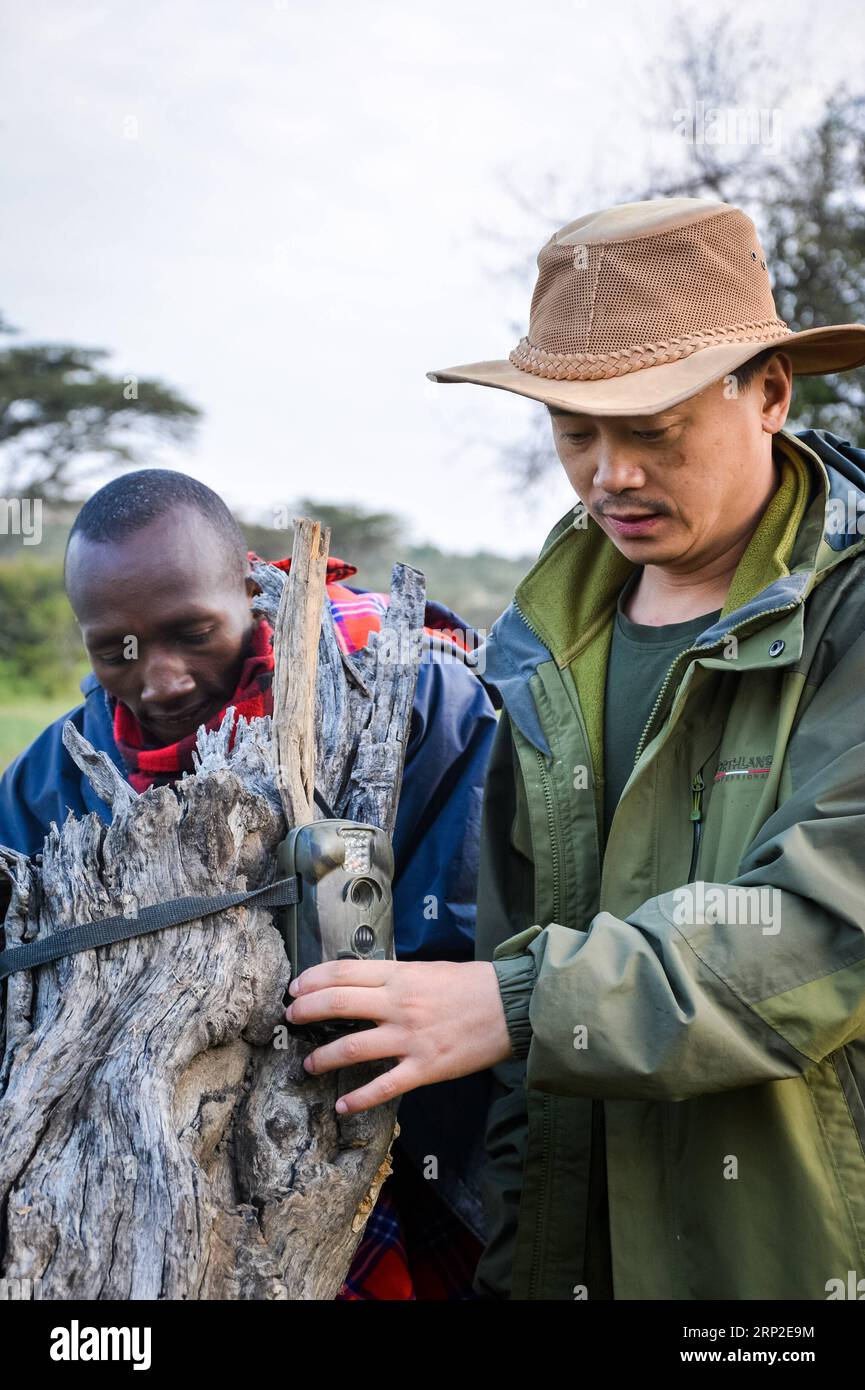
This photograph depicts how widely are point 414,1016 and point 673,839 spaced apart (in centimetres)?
52

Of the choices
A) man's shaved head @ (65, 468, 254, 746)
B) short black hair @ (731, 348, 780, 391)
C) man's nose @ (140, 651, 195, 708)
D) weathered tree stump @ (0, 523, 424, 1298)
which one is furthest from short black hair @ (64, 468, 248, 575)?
short black hair @ (731, 348, 780, 391)

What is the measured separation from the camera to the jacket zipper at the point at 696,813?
80.7 inches

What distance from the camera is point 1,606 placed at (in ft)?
60.4

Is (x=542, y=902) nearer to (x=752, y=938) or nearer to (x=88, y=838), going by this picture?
(x=752, y=938)

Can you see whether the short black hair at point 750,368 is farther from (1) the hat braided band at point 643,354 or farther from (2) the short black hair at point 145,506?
(2) the short black hair at point 145,506

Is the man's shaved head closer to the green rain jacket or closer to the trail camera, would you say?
the green rain jacket

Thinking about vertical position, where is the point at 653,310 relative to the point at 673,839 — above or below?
above

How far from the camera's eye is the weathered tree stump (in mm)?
1809

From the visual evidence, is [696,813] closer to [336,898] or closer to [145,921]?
[336,898]

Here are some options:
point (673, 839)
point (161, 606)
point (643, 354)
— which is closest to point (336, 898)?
point (673, 839)

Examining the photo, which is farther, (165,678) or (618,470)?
(165,678)

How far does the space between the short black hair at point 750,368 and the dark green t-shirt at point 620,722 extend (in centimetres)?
39

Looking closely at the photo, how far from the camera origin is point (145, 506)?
297 centimetres
